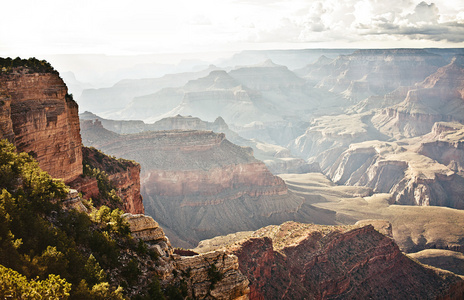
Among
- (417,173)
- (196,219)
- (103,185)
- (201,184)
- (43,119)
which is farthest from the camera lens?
(417,173)

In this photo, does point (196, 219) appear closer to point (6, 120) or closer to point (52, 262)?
point (6, 120)

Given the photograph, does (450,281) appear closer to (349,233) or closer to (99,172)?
(349,233)

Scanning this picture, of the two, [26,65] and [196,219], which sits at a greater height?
[26,65]

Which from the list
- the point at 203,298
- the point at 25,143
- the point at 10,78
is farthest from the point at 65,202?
the point at 10,78

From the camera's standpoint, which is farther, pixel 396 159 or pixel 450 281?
pixel 396 159

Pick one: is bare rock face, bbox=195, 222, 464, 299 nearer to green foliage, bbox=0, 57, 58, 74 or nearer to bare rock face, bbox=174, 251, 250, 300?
bare rock face, bbox=174, 251, 250, 300

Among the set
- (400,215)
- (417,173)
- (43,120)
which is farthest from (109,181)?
(417,173)
